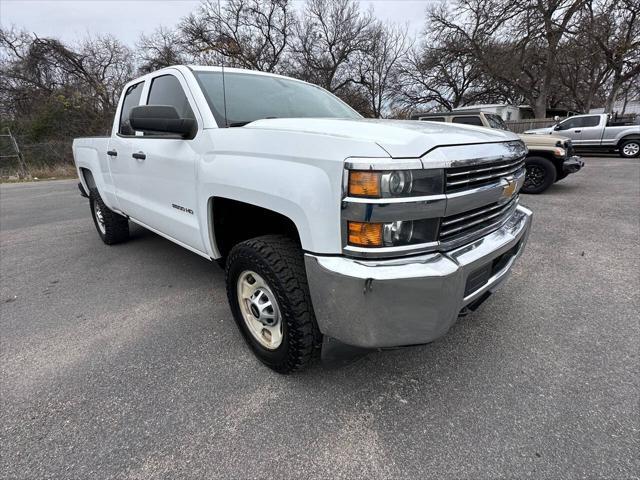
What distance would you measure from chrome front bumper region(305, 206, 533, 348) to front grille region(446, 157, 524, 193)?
1.02ft

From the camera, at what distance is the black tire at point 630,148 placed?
1354 cm

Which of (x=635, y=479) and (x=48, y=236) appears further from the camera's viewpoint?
(x=48, y=236)

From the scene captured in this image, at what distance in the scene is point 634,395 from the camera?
197 cm

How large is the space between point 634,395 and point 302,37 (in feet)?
102

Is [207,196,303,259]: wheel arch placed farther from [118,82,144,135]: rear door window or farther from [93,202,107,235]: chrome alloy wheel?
[93,202,107,235]: chrome alloy wheel

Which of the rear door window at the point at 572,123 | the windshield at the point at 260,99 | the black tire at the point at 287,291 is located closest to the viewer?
the black tire at the point at 287,291

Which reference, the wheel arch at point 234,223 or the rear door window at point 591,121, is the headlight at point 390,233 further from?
the rear door window at point 591,121

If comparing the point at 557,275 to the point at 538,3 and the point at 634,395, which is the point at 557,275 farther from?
the point at 538,3

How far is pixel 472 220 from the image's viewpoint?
1844 millimetres

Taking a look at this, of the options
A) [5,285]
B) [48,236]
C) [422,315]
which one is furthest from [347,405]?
[48,236]

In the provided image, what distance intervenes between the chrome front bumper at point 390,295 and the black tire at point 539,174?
22.7 ft

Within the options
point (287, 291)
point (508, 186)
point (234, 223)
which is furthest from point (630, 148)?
point (287, 291)

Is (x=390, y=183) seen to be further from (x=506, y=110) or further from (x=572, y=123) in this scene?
(x=506, y=110)

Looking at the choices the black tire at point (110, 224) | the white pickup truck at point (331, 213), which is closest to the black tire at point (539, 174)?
the white pickup truck at point (331, 213)
